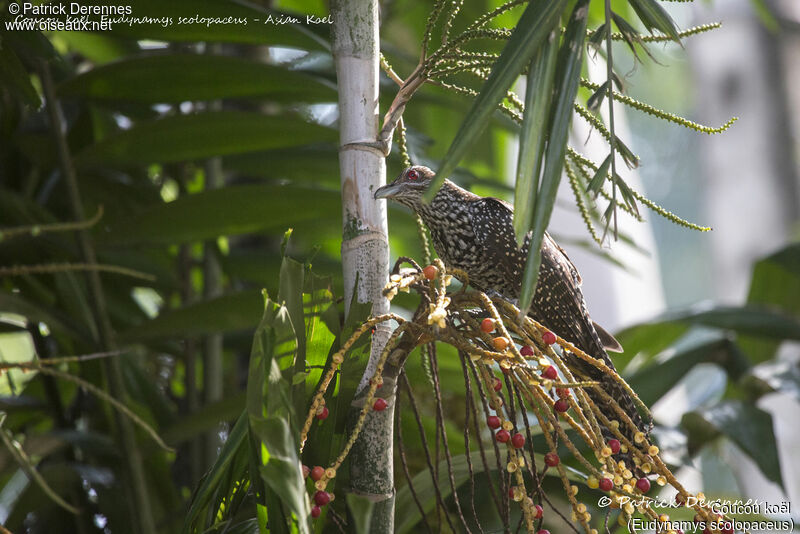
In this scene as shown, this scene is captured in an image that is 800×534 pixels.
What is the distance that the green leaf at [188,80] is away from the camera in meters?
1.08

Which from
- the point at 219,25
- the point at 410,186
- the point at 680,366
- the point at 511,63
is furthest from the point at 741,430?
the point at 219,25

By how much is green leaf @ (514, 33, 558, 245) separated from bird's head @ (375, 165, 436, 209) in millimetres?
420

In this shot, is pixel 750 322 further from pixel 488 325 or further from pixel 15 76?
pixel 15 76

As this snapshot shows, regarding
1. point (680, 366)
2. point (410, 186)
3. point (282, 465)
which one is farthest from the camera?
point (680, 366)

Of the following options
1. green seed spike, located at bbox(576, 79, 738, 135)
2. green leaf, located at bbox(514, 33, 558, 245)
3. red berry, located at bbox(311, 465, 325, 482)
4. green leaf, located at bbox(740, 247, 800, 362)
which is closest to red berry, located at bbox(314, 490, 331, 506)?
red berry, located at bbox(311, 465, 325, 482)

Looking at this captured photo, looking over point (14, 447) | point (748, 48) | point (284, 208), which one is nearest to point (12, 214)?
point (284, 208)

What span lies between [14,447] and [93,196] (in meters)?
0.77

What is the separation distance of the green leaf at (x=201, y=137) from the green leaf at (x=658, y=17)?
2.09ft

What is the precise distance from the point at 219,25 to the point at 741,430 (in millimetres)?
954

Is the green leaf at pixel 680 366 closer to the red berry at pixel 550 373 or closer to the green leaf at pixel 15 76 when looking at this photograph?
the red berry at pixel 550 373

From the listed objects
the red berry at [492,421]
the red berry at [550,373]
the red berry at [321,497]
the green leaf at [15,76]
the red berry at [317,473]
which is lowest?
the red berry at [321,497]

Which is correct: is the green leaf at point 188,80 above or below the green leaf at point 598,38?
above

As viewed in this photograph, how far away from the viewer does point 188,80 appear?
1.11m

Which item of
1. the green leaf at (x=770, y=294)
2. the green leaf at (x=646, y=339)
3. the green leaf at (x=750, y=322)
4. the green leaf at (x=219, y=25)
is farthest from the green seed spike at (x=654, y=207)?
the green leaf at (x=770, y=294)
